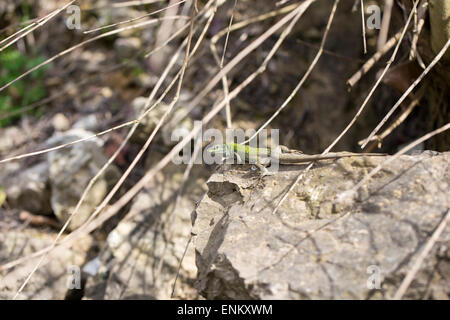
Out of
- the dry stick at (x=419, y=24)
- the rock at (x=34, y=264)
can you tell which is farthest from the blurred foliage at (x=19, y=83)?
the dry stick at (x=419, y=24)

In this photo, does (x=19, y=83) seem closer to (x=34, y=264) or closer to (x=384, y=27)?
(x=34, y=264)

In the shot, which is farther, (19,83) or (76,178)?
(19,83)

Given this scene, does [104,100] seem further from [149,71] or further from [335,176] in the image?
[335,176]

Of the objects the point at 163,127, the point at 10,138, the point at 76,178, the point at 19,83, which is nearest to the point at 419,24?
the point at 163,127

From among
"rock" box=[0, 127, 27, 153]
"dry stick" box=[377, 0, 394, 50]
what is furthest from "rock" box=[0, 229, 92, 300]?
"dry stick" box=[377, 0, 394, 50]

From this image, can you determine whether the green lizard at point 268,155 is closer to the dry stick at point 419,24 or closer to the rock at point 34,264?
the dry stick at point 419,24

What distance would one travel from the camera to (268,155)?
298cm

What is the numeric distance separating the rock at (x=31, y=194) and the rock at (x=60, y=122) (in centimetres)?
87

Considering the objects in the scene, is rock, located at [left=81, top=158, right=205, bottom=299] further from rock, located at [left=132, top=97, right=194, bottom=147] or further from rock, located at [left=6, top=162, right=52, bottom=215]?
rock, located at [left=6, top=162, right=52, bottom=215]

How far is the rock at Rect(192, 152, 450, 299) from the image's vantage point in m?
1.93

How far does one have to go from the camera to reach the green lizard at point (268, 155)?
257 cm

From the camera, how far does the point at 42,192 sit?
14.8 ft

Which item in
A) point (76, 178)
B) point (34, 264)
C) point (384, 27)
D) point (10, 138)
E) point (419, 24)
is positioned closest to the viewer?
point (384, 27)

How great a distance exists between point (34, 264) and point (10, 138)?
216 centimetres
